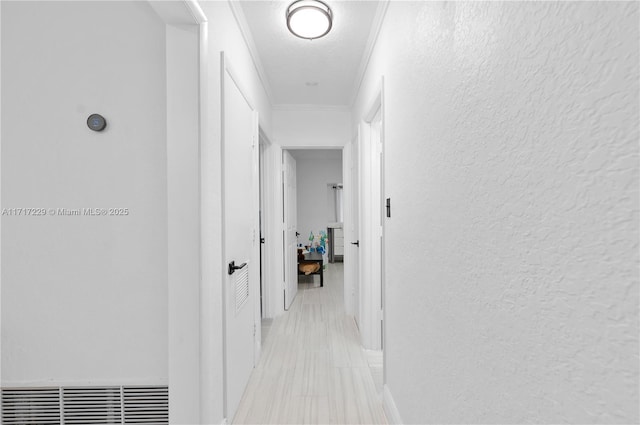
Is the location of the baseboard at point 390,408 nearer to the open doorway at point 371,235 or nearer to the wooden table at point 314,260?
the open doorway at point 371,235

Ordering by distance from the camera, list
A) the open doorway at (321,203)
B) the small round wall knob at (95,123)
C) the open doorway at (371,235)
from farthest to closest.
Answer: the open doorway at (321,203) → the open doorway at (371,235) → the small round wall knob at (95,123)

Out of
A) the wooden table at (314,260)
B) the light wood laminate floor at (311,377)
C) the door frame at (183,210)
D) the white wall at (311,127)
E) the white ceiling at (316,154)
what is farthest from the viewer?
the white ceiling at (316,154)

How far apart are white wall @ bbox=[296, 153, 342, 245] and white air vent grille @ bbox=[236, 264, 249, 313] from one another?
552 cm

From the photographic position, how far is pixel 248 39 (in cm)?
233

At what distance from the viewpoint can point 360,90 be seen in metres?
Result: 3.08

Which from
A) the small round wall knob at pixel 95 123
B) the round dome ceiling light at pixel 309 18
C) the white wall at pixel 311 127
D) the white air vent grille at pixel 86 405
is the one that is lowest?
the white air vent grille at pixel 86 405

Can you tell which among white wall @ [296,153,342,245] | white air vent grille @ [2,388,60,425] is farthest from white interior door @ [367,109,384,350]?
white wall @ [296,153,342,245]

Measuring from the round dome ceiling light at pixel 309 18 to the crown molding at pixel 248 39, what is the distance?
308mm

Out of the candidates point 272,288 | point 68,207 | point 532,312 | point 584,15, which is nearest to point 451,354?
point 532,312

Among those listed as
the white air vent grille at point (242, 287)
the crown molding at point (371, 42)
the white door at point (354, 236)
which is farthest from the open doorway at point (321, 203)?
the white air vent grille at point (242, 287)

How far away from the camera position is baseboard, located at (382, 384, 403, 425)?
1.74 metres

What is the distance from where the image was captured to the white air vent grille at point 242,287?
200 cm

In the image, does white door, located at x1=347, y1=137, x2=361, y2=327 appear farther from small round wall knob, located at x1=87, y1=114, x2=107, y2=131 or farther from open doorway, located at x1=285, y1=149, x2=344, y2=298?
open doorway, located at x1=285, y1=149, x2=344, y2=298

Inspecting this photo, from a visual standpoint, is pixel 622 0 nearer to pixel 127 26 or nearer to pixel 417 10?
pixel 417 10
